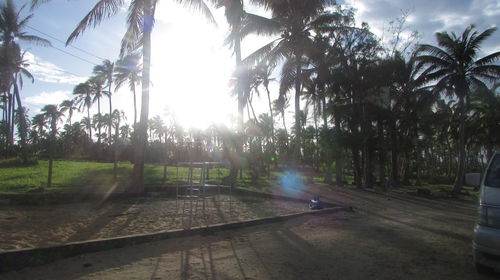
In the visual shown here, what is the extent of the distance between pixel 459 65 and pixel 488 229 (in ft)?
70.9

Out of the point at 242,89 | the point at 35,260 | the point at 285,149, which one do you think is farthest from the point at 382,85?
the point at 35,260

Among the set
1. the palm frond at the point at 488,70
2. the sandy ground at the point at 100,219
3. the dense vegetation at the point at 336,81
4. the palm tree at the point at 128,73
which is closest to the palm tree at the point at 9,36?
the dense vegetation at the point at 336,81

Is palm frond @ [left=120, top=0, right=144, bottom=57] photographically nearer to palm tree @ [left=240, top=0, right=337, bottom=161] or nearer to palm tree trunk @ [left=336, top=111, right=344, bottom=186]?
palm tree @ [left=240, top=0, right=337, bottom=161]

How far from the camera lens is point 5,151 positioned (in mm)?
31828

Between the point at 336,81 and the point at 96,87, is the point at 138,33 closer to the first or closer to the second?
the point at 336,81

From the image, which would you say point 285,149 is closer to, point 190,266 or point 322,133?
point 322,133

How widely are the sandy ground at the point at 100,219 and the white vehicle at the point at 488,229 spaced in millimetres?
5223

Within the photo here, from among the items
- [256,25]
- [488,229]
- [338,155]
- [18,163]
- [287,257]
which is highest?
[256,25]

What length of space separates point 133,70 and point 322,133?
69.1ft

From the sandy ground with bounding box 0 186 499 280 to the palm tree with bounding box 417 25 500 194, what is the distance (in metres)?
17.6

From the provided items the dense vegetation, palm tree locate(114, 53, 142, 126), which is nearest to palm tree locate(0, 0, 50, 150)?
the dense vegetation

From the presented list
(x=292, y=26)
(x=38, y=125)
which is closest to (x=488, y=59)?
(x=292, y=26)

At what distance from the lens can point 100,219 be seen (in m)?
8.09

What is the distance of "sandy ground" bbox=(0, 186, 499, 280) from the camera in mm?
4504
